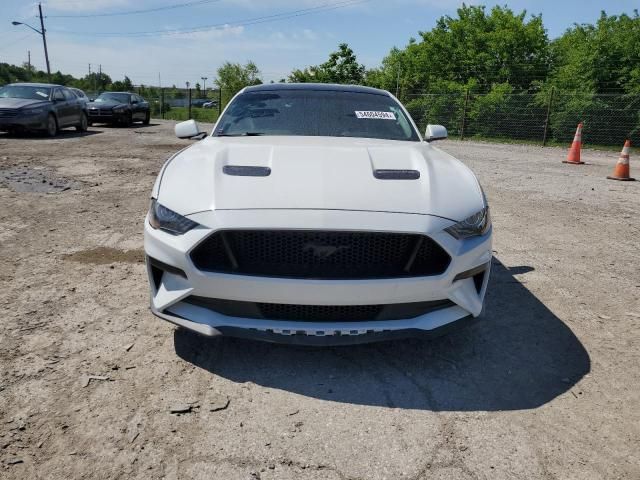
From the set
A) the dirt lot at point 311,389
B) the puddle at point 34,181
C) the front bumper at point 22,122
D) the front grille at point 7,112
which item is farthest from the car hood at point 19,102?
the dirt lot at point 311,389

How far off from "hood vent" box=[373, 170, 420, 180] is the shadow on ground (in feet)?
3.04

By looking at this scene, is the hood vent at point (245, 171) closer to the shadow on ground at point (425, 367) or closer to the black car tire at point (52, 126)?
the shadow on ground at point (425, 367)

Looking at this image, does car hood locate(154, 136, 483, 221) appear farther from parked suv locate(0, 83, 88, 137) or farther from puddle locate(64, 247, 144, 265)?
parked suv locate(0, 83, 88, 137)

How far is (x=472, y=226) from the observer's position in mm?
2549

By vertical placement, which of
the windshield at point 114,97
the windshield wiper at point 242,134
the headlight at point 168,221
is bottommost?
the windshield at point 114,97

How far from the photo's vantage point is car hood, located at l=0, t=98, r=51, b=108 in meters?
13.1

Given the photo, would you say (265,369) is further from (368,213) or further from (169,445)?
(368,213)

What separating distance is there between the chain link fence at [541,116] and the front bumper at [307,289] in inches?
707

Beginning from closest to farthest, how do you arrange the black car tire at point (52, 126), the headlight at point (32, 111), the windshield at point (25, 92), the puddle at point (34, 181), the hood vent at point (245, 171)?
the hood vent at point (245, 171), the puddle at point (34, 181), the headlight at point (32, 111), the black car tire at point (52, 126), the windshield at point (25, 92)

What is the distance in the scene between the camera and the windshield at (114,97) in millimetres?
20138

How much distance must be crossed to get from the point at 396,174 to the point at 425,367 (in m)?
1.02

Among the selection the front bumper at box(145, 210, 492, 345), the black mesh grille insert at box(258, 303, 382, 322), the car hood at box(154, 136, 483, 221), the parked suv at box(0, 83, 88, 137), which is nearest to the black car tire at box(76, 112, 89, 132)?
the parked suv at box(0, 83, 88, 137)

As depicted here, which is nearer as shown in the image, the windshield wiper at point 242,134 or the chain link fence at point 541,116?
the windshield wiper at point 242,134

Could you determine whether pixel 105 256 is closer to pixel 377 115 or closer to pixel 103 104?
pixel 377 115
